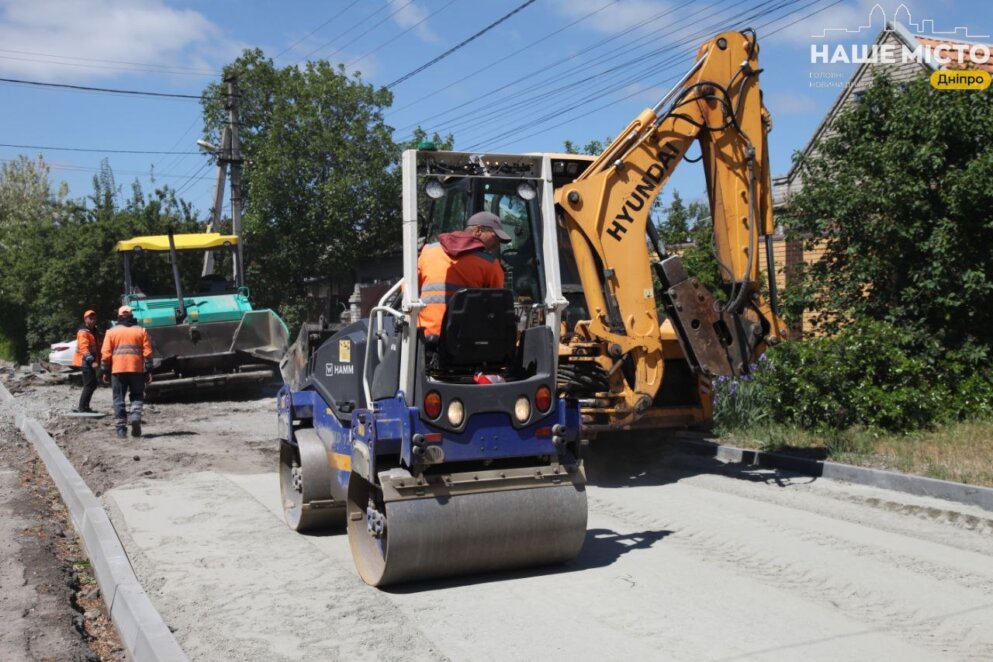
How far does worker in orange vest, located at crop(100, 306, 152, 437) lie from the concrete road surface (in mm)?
4841

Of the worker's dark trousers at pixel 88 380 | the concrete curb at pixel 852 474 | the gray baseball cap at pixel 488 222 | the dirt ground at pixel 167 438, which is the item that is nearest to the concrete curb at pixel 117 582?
the dirt ground at pixel 167 438

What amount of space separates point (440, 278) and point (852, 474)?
4.66 meters

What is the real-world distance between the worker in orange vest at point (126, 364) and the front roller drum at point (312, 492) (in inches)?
243

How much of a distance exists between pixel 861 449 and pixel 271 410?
9.92 meters

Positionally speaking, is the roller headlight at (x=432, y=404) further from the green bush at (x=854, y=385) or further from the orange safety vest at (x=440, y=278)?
the green bush at (x=854, y=385)

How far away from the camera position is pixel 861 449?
9.29m

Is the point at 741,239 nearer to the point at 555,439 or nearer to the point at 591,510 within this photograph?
the point at 591,510

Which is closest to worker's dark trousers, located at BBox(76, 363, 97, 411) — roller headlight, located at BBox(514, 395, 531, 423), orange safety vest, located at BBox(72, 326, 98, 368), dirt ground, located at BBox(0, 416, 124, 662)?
orange safety vest, located at BBox(72, 326, 98, 368)

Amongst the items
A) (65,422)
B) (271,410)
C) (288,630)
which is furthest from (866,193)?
(65,422)

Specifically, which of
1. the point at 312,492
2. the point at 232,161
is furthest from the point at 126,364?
the point at 232,161

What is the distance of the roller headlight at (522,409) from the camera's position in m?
5.77

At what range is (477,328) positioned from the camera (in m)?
5.73

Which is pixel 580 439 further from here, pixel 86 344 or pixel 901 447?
pixel 86 344

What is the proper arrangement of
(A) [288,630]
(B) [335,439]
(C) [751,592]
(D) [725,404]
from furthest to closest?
(D) [725,404], (B) [335,439], (C) [751,592], (A) [288,630]
